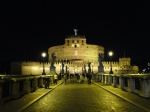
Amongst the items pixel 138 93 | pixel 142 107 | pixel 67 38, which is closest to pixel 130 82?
pixel 138 93

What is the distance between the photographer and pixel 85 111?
10078 millimetres

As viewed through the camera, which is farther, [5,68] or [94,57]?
[94,57]

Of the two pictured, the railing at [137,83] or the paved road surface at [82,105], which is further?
the railing at [137,83]

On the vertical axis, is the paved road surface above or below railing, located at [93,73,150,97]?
below

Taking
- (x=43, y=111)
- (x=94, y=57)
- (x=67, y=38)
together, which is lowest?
(x=43, y=111)

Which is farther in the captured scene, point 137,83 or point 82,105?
point 137,83

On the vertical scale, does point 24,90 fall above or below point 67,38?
below

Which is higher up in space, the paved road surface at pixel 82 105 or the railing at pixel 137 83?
the railing at pixel 137 83

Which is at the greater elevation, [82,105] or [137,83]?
[137,83]

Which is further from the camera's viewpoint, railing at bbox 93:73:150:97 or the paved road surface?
railing at bbox 93:73:150:97

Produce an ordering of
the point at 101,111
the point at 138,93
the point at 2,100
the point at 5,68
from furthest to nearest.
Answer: the point at 5,68
the point at 138,93
the point at 2,100
the point at 101,111

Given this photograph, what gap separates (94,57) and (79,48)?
910cm

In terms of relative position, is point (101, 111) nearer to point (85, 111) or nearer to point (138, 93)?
point (85, 111)

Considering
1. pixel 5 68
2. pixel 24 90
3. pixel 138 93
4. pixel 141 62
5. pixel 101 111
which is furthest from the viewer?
pixel 141 62
